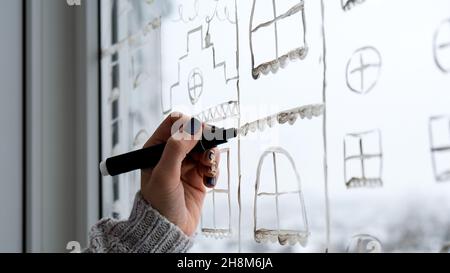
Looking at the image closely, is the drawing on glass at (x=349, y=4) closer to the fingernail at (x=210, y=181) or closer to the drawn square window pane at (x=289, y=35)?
the drawn square window pane at (x=289, y=35)

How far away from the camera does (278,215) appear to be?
0.58 meters

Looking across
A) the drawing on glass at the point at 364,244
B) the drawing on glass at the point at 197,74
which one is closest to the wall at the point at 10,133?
the drawing on glass at the point at 197,74

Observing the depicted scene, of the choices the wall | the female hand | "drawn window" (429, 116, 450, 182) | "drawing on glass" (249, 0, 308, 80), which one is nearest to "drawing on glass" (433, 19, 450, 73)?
"drawn window" (429, 116, 450, 182)

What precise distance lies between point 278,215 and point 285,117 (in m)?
0.10

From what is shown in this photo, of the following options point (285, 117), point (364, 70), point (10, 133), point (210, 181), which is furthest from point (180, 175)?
point (10, 133)

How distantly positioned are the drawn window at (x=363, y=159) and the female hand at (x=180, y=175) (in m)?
0.15

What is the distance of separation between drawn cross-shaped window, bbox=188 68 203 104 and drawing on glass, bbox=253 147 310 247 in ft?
0.50

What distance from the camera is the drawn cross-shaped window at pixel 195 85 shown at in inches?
28.4

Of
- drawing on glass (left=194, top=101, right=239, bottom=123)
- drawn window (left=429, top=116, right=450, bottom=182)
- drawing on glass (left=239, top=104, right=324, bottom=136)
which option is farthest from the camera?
drawing on glass (left=194, top=101, right=239, bottom=123)

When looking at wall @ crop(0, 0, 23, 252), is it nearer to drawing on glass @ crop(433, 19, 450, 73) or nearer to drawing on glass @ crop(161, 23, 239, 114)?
drawing on glass @ crop(161, 23, 239, 114)

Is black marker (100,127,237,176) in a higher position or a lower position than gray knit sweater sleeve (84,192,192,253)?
higher

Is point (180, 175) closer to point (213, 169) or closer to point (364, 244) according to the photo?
point (213, 169)

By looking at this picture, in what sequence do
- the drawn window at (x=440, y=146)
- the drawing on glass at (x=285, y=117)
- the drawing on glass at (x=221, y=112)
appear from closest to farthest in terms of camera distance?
the drawn window at (x=440, y=146)
the drawing on glass at (x=285, y=117)
the drawing on glass at (x=221, y=112)

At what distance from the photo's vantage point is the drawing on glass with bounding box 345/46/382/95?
48cm
